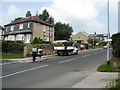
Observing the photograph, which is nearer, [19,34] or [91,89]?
[91,89]

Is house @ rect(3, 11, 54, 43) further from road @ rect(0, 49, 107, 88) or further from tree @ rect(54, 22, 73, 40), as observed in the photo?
road @ rect(0, 49, 107, 88)

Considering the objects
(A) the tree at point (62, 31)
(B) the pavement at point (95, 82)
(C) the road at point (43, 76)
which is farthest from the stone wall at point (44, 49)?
(A) the tree at point (62, 31)

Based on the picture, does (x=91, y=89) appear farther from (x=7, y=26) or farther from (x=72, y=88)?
(x=7, y=26)

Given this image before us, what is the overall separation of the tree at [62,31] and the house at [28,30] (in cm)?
2542

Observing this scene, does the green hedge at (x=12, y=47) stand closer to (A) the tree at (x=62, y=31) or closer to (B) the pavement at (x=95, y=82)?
(B) the pavement at (x=95, y=82)

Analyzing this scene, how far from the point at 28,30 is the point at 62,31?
1491 inches

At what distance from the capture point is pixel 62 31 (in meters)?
113

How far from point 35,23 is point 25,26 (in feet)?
11.3

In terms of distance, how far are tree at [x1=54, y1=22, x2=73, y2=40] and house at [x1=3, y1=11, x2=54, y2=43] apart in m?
25.4

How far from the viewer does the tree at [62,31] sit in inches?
4451

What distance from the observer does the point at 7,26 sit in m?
87.1

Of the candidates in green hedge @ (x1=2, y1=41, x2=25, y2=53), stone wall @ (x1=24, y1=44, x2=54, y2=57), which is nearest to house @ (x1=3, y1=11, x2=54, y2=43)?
stone wall @ (x1=24, y1=44, x2=54, y2=57)

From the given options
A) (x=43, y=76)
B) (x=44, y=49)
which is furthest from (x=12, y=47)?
(x=43, y=76)

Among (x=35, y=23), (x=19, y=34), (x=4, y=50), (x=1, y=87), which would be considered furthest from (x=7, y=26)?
(x=1, y=87)
